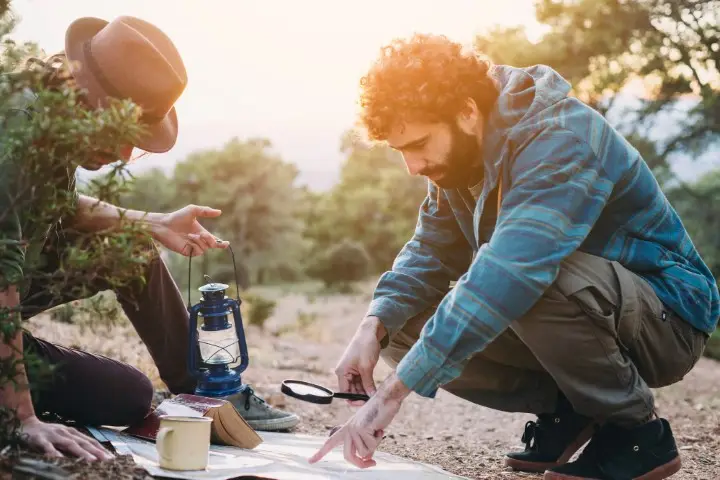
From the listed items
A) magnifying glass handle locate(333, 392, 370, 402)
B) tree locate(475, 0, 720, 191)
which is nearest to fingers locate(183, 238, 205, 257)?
magnifying glass handle locate(333, 392, 370, 402)

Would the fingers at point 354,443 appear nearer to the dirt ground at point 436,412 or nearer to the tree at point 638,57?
the dirt ground at point 436,412

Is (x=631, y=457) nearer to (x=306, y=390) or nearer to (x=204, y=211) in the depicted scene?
(x=306, y=390)

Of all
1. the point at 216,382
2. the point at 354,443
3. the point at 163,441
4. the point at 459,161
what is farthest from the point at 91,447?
the point at 459,161

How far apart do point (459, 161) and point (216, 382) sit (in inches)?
55.8

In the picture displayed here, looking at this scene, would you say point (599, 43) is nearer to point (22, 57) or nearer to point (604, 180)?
point (604, 180)

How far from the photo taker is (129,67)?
291cm

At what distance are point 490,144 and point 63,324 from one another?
527 cm

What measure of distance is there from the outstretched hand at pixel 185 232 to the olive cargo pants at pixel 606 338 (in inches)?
51.3

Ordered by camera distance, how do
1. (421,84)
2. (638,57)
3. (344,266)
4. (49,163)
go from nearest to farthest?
1. (49,163)
2. (421,84)
3. (638,57)
4. (344,266)

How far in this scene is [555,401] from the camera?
124 inches

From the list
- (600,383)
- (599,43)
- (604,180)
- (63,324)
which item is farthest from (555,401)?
(599,43)

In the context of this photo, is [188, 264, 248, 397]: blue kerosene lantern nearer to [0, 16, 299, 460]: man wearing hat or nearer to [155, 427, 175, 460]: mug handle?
[0, 16, 299, 460]: man wearing hat

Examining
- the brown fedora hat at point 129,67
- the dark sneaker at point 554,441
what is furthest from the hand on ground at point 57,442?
the dark sneaker at point 554,441

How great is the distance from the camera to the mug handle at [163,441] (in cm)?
237
